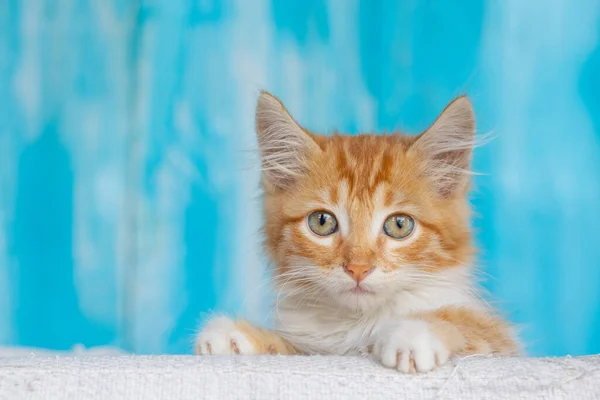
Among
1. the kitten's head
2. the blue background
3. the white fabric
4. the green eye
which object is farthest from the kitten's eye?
the blue background

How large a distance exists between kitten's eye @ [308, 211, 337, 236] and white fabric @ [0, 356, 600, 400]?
0.53 metres

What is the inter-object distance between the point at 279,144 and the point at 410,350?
805 mm

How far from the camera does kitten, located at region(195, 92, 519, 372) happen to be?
1.56 meters

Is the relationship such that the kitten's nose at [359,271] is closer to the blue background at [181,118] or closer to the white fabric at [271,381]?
the white fabric at [271,381]

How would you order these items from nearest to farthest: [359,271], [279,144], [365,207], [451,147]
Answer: [359,271]
[365,207]
[451,147]
[279,144]

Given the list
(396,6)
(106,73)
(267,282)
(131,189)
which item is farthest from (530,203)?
(106,73)

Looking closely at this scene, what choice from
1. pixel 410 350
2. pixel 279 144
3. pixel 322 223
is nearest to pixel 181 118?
pixel 279 144

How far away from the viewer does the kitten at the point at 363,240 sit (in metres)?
1.56

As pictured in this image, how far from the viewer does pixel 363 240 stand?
1.58m

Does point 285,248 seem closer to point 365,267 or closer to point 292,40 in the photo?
point 365,267

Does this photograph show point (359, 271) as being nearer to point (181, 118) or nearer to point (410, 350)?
point (410, 350)

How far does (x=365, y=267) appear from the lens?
1.51 metres

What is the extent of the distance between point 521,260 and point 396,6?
45.2 inches

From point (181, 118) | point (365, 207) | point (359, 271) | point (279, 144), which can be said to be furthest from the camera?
point (181, 118)
